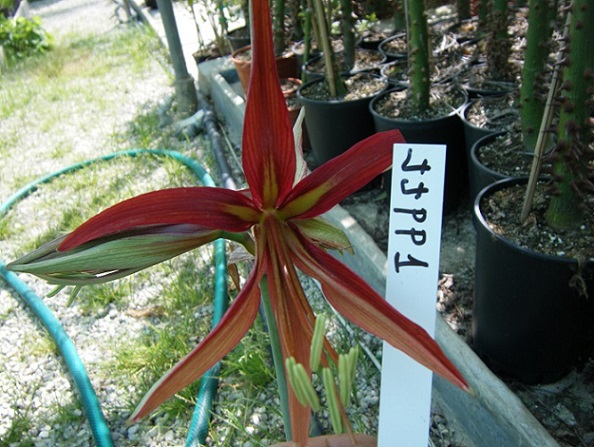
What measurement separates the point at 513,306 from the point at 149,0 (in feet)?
23.6

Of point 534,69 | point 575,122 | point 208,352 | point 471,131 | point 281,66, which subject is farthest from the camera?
point 281,66

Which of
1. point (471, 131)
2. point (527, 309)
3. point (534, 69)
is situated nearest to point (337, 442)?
point (527, 309)

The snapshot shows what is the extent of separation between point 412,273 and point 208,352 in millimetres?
267

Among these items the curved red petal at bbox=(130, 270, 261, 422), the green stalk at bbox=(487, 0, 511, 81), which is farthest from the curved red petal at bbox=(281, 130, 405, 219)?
the green stalk at bbox=(487, 0, 511, 81)

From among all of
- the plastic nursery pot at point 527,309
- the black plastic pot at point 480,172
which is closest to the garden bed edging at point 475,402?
the plastic nursery pot at point 527,309

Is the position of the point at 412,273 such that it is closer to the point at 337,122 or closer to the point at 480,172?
the point at 480,172

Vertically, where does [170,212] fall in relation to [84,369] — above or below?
above

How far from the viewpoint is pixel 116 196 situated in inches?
104

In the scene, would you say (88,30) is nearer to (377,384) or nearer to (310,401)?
(377,384)

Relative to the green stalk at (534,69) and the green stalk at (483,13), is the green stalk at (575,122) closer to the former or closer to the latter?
the green stalk at (534,69)

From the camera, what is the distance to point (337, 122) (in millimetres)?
2326

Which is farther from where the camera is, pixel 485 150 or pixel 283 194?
pixel 485 150

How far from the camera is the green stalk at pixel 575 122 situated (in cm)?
112

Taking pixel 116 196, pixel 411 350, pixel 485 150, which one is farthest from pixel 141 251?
pixel 116 196
